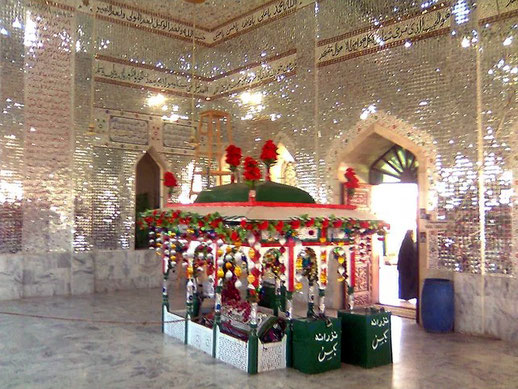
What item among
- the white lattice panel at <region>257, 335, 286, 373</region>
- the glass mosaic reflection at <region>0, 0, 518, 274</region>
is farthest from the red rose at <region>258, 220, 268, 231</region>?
the glass mosaic reflection at <region>0, 0, 518, 274</region>

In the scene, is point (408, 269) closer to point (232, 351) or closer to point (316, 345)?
point (316, 345)

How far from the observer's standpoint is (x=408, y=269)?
263 inches

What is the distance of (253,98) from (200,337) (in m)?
4.69

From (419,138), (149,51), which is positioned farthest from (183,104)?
(419,138)

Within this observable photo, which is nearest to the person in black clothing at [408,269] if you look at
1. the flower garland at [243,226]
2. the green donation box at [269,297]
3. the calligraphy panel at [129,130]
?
the green donation box at [269,297]

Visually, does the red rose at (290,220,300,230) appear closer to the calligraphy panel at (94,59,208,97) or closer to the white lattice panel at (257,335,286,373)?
the white lattice panel at (257,335,286,373)

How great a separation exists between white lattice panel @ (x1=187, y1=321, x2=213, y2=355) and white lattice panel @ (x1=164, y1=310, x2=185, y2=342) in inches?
6.0

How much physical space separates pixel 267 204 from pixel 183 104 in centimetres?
531

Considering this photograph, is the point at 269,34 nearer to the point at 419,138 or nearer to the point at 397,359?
the point at 419,138

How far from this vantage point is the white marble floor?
377cm

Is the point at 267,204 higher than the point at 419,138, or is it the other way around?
the point at 419,138

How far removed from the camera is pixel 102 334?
5.21 m

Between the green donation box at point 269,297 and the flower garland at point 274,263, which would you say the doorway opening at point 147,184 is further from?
the flower garland at point 274,263

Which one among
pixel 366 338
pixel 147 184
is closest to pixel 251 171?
pixel 366 338
